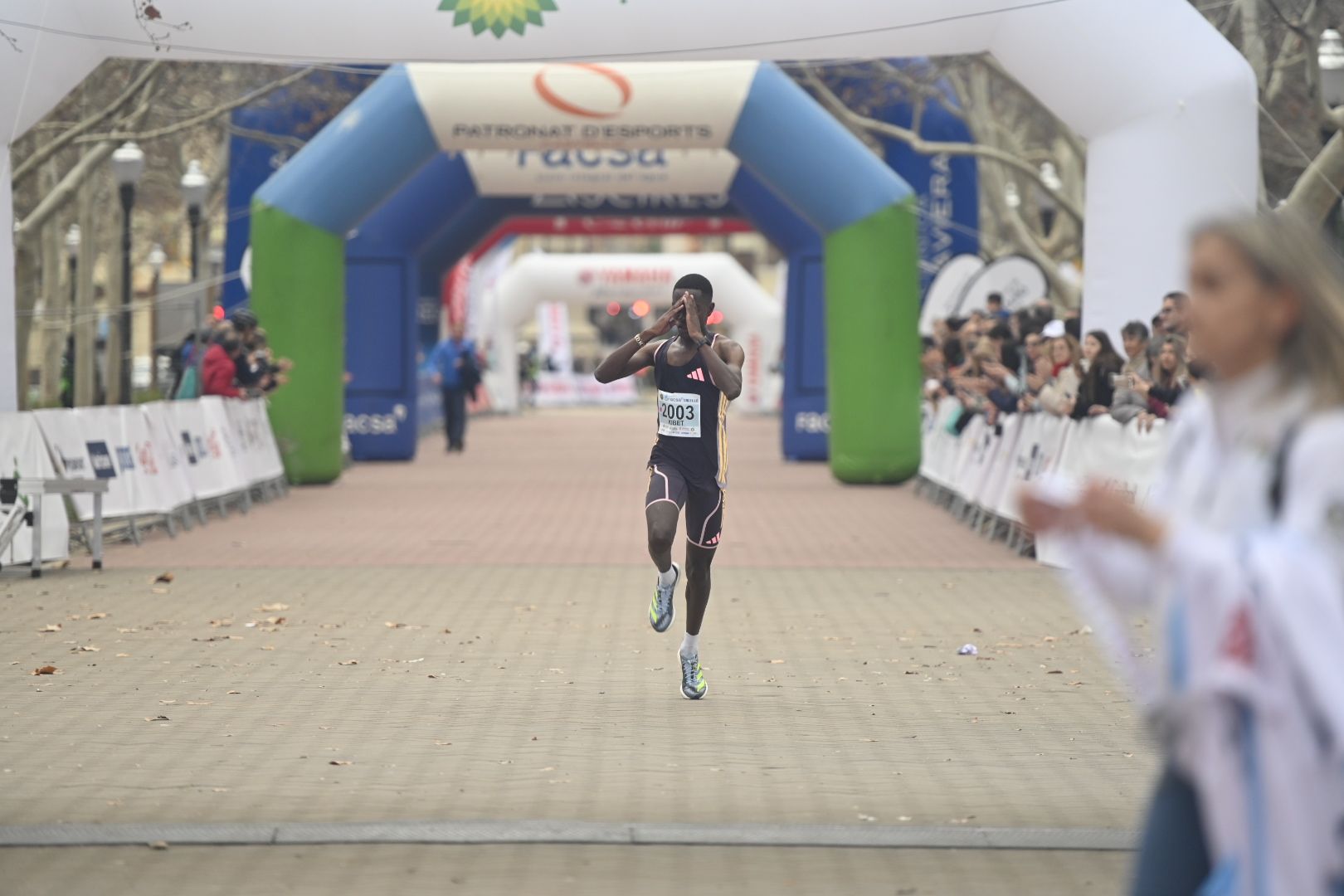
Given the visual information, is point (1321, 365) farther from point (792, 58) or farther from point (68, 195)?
point (68, 195)

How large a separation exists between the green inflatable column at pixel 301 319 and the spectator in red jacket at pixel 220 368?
A: 207cm

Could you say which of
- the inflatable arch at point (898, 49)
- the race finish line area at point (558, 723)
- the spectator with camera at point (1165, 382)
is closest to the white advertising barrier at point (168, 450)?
the race finish line area at point (558, 723)

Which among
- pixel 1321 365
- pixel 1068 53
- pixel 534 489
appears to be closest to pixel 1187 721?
pixel 1321 365

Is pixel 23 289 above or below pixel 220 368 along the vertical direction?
above

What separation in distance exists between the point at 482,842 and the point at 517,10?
9995 millimetres

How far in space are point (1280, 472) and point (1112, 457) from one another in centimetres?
1075

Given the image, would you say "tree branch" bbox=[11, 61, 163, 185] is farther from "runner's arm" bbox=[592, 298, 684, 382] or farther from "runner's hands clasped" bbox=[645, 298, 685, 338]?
"runner's hands clasped" bbox=[645, 298, 685, 338]

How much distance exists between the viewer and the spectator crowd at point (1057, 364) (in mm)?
13141

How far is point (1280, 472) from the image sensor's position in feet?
10.7

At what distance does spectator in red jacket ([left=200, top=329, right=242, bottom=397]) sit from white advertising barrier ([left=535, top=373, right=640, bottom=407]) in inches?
1864

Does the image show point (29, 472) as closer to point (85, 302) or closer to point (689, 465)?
point (689, 465)

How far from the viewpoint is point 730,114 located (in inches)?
816

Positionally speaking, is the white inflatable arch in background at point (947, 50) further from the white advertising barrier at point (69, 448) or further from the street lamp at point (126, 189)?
the street lamp at point (126, 189)

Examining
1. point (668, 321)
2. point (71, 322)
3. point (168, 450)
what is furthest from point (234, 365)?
point (668, 321)
